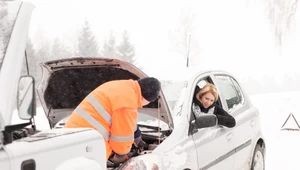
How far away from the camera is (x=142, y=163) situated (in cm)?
436

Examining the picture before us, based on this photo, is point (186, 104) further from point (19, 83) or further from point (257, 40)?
point (257, 40)

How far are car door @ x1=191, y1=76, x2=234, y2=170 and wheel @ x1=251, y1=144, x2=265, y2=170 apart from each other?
0.95m

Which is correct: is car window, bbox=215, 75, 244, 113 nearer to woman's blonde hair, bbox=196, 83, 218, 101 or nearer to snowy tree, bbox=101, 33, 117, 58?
woman's blonde hair, bbox=196, 83, 218, 101

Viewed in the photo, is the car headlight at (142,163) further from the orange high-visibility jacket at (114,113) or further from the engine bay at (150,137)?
the engine bay at (150,137)

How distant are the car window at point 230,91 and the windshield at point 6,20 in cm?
384

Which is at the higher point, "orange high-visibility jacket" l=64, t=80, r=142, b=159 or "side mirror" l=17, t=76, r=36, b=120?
"side mirror" l=17, t=76, r=36, b=120

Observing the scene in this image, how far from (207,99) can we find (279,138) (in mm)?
8461

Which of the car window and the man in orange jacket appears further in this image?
the car window

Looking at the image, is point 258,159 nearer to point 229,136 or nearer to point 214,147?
point 229,136

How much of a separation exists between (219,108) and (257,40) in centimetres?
5022

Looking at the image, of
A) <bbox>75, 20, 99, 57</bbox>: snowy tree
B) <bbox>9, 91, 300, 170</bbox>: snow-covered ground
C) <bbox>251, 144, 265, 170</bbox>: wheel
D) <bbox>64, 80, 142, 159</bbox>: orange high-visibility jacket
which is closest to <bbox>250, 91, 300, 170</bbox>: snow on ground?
<bbox>9, 91, 300, 170</bbox>: snow-covered ground

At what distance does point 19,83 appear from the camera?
2572 millimetres

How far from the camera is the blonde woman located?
562cm

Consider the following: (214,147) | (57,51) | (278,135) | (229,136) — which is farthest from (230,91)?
(57,51)
